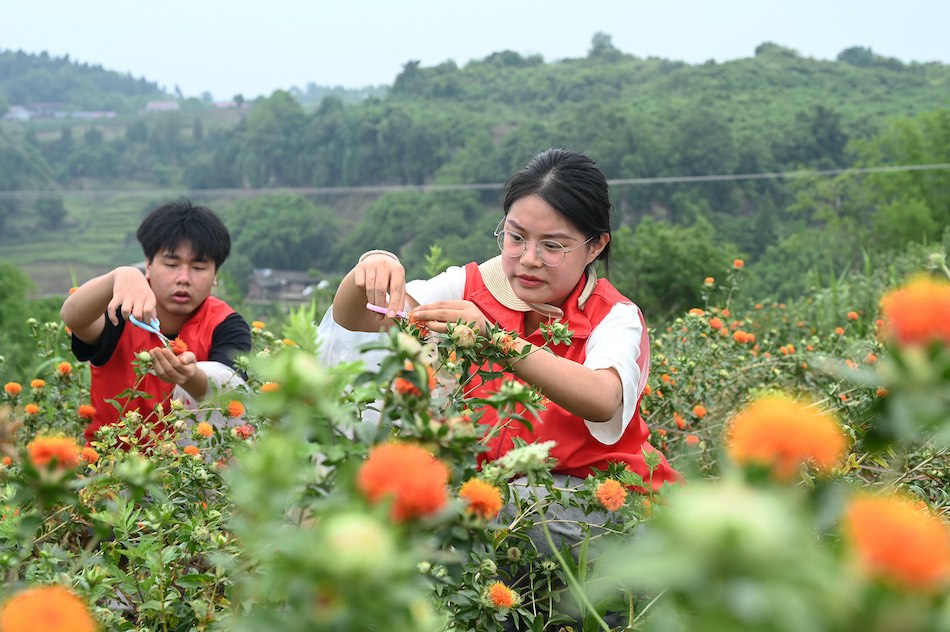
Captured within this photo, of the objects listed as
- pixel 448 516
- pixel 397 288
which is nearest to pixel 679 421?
pixel 397 288

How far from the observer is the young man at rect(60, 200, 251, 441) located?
2180mm

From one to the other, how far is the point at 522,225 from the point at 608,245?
295 mm

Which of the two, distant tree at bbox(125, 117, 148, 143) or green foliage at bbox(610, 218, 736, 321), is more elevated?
distant tree at bbox(125, 117, 148, 143)

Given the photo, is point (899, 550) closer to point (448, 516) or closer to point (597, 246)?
point (448, 516)

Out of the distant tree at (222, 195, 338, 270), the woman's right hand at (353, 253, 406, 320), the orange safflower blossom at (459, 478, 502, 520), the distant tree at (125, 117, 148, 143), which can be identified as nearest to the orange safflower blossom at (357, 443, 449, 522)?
the orange safflower blossom at (459, 478, 502, 520)

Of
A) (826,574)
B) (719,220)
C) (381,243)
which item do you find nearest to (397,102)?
(381,243)

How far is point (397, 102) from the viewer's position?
42.2 meters

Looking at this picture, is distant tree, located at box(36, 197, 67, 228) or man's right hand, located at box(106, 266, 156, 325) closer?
man's right hand, located at box(106, 266, 156, 325)

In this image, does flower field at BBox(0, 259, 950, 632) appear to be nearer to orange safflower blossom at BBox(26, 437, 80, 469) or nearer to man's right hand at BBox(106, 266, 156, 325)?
orange safflower blossom at BBox(26, 437, 80, 469)

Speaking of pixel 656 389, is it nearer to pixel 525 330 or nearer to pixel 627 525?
pixel 525 330

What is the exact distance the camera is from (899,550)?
0.33 m

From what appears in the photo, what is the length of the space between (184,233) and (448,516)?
1.99 m

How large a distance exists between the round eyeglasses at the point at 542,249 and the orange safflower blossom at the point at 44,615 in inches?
60.9

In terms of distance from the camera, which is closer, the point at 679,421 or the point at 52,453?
the point at 52,453
